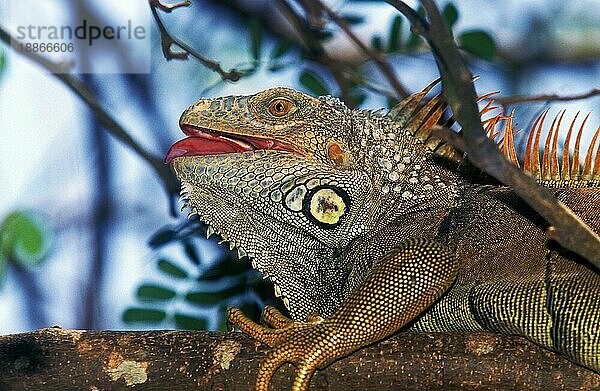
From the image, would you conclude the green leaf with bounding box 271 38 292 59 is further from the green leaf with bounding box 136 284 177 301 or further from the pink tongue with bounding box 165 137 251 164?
the green leaf with bounding box 136 284 177 301

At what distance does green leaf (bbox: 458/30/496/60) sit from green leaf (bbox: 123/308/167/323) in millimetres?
3252

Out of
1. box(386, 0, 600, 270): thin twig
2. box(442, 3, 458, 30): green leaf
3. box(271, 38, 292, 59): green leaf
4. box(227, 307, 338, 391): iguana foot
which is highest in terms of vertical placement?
box(442, 3, 458, 30): green leaf

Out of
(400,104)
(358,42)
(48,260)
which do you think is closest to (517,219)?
(400,104)

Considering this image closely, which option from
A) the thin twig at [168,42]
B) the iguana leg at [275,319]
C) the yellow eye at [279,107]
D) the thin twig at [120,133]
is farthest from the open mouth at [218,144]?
the thin twig at [120,133]

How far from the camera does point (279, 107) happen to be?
15.5ft

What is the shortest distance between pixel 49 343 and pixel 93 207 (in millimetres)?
4884

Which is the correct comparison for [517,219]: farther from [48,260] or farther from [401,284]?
[48,260]

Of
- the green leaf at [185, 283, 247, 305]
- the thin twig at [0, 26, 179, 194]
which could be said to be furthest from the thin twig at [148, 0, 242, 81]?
the green leaf at [185, 283, 247, 305]

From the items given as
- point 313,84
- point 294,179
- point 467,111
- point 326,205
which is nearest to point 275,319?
Result: point 326,205

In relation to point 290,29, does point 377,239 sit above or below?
below

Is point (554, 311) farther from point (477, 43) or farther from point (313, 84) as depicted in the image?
point (477, 43)

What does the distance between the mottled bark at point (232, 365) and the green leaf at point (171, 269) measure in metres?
1.92

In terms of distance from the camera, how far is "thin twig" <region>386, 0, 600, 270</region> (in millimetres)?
2424

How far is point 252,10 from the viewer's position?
899 centimetres
